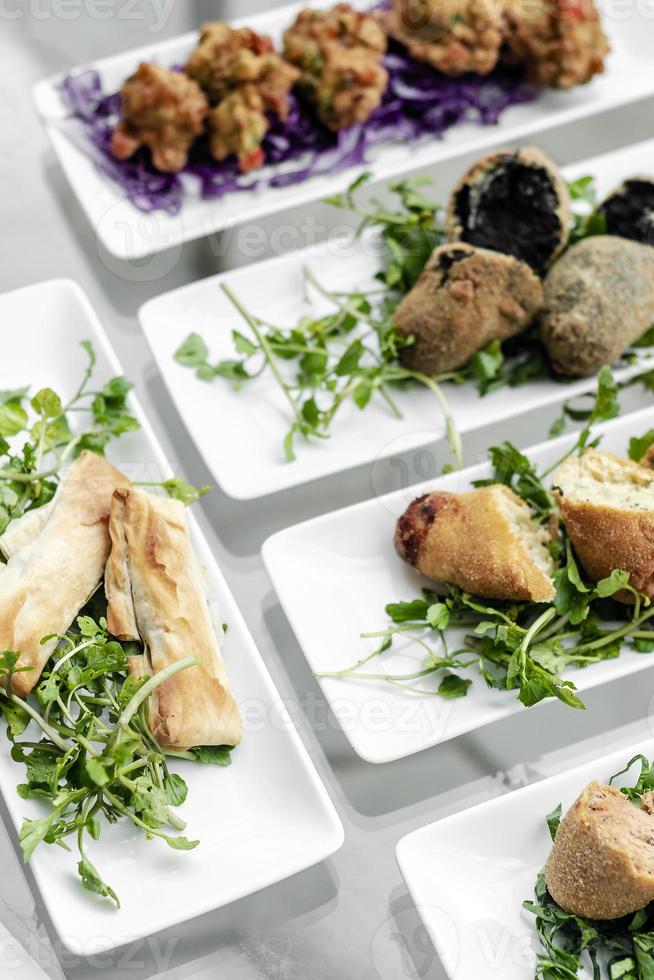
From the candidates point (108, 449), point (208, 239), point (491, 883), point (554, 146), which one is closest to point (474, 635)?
point (491, 883)

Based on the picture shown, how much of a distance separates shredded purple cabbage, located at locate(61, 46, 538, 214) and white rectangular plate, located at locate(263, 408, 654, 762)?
0.98 meters

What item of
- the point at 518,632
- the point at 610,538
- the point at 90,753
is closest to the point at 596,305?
the point at 610,538

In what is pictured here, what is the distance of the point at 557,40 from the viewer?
2.79 meters

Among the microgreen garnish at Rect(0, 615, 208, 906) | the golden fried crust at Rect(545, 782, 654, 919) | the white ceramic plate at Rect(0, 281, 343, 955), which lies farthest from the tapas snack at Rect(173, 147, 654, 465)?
the golden fried crust at Rect(545, 782, 654, 919)

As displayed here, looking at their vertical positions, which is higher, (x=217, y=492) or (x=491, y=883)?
(x=217, y=492)

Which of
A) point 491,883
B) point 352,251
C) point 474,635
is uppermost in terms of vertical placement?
point 352,251

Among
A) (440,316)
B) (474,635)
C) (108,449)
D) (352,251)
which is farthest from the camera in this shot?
(352,251)

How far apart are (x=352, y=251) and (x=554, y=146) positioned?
73 centimetres

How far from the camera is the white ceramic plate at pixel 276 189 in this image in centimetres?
255

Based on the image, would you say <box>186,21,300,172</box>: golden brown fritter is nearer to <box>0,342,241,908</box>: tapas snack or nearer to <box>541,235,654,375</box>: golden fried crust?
<box>541,235,654,375</box>: golden fried crust

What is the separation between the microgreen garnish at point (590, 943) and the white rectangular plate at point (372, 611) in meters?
0.28

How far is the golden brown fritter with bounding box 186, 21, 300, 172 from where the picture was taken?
265 cm

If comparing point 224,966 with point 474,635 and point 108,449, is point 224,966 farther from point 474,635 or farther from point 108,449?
point 108,449

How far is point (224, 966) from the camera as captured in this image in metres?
1.79
